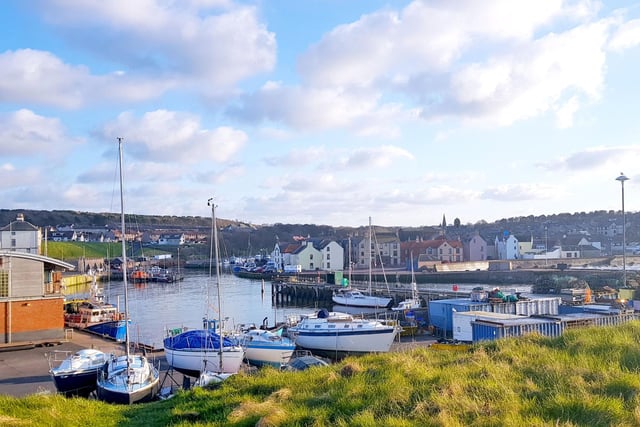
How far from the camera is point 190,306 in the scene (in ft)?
174

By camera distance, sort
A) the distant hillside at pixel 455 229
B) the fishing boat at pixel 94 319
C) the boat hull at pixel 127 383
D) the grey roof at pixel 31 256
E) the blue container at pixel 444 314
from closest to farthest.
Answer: the boat hull at pixel 127 383 < the grey roof at pixel 31 256 < the blue container at pixel 444 314 < the fishing boat at pixel 94 319 < the distant hillside at pixel 455 229

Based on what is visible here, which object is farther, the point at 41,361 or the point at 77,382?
the point at 41,361

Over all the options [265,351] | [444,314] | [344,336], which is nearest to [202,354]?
[265,351]

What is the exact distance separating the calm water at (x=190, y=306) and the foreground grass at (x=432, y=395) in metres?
18.3

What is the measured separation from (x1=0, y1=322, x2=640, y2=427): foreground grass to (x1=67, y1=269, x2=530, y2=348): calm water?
60.1ft

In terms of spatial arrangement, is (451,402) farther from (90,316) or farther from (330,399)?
(90,316)

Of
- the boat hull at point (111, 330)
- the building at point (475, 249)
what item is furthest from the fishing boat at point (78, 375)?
the building at point (475, 249)

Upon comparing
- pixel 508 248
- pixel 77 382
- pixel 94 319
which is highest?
pixel 508 248

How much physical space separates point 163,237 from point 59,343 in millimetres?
142310

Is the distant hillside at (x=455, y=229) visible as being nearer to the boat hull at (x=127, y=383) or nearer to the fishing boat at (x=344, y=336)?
the fishing boat at (x=344, y=336)

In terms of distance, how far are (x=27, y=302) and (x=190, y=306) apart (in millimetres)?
26150

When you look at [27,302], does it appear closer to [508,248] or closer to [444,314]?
[444,314]

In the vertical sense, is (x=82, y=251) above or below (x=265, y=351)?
above

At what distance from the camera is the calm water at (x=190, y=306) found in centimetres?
3991
